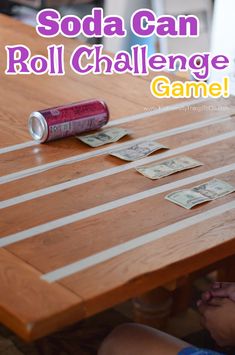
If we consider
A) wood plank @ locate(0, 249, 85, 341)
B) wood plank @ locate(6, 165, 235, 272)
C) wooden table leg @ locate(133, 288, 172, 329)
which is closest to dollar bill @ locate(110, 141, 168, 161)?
wood plank @ locate(6, 165, 235, 272)

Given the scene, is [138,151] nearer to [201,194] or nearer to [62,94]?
[201,194]

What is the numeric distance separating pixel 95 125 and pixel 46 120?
0.45 feet

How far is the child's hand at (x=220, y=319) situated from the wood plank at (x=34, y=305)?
45 cm

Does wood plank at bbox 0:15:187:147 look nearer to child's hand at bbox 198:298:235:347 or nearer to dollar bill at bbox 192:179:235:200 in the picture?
dollar bill at bbox 192:179:235:200

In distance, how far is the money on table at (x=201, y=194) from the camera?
1.37 meters

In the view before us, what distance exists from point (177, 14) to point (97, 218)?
2.42m

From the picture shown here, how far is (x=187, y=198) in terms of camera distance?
1.38 m

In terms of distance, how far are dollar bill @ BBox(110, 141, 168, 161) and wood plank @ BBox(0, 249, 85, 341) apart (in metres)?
0.49

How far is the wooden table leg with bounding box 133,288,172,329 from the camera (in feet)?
7.23

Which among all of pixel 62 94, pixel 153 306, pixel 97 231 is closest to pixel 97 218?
pixel 97 231

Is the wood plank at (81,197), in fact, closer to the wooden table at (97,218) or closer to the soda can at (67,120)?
the wooden table at (97,218)

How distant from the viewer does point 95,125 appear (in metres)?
Answer: 1.69

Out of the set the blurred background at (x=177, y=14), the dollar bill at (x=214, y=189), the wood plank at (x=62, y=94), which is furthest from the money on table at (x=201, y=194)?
the blurred background at (x=177, y=14)

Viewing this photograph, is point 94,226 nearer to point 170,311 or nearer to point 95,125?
point 95,125
